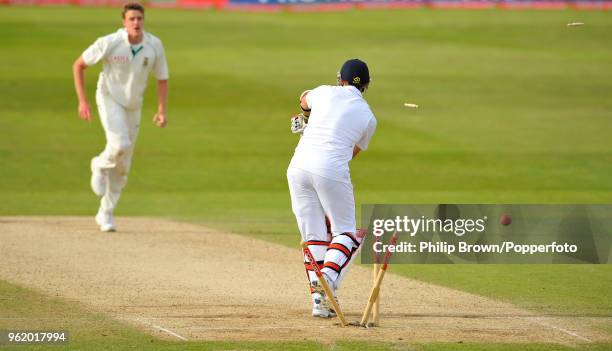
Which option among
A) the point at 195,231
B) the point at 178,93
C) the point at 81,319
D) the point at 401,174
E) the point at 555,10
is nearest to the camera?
the point at 81,319

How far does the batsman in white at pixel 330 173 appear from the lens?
8.70 metres

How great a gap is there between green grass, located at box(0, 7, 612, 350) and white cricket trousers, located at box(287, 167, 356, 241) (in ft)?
4.80

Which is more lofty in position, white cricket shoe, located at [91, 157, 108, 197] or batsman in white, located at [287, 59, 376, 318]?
batsman in white, located at [287, 59, 376, 318]

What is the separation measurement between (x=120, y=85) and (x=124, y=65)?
227mm

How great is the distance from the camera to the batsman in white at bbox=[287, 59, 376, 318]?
342 inches

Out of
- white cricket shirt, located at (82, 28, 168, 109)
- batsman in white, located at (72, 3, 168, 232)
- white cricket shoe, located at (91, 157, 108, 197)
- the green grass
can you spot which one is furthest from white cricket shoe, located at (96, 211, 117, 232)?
the green grass

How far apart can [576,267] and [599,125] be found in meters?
12.8

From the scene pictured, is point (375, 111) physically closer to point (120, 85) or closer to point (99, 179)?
point (99, 179)

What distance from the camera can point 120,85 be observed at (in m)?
13.4

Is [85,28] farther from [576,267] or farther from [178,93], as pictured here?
[576,267]

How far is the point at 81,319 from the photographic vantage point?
865 cm

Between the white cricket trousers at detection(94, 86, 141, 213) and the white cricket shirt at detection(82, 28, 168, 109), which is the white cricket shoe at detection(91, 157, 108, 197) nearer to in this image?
the white cricket trousers at detection(94, 86, 141, 213)

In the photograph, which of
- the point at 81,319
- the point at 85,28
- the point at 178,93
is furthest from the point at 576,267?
the point at 85,28

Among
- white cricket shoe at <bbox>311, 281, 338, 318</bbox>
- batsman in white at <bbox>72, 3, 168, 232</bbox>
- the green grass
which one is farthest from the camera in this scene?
the green grass
